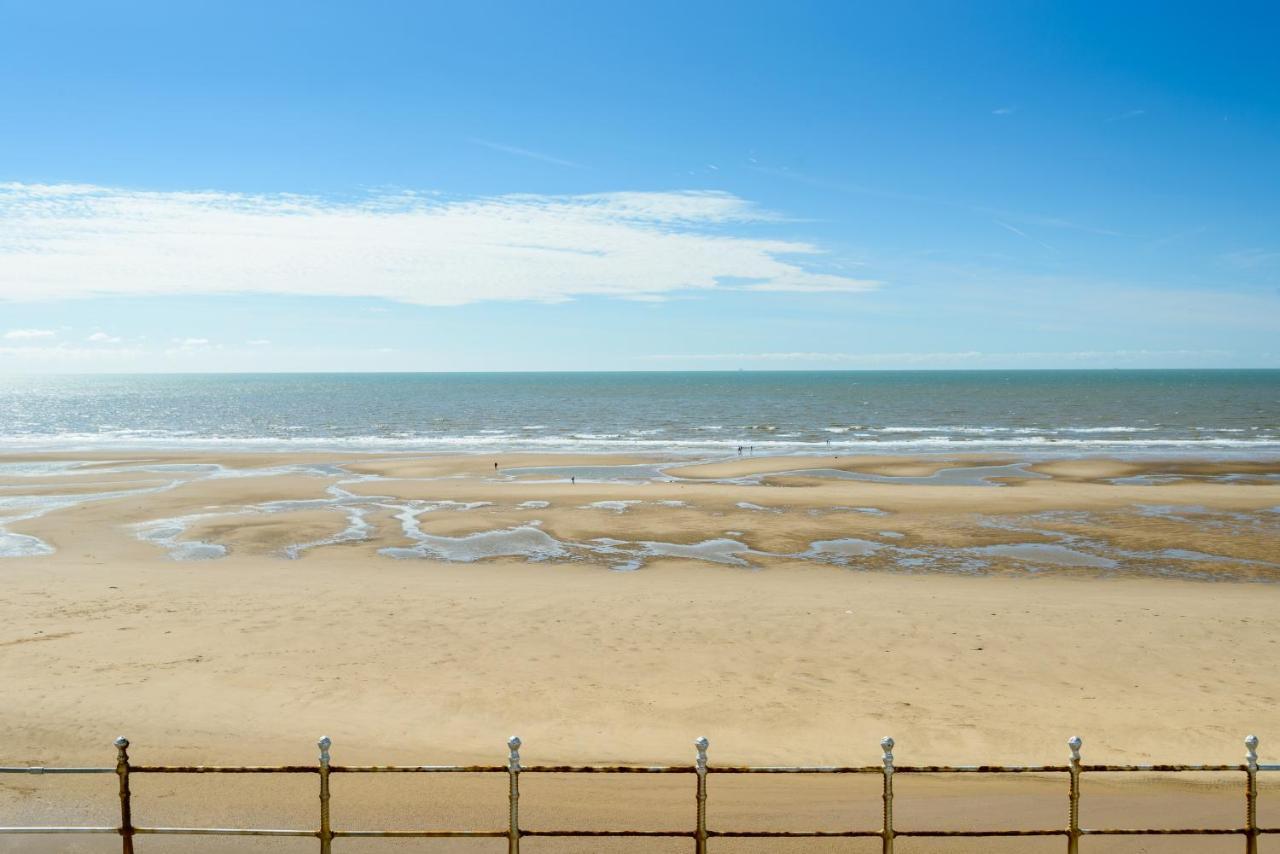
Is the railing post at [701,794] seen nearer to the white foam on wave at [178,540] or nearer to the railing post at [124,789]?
the railing post at [124,789]

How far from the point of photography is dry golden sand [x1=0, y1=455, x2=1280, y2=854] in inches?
329

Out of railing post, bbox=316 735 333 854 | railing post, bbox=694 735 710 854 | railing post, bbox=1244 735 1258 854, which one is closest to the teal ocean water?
railing post, bbox=1244 735 1258 854

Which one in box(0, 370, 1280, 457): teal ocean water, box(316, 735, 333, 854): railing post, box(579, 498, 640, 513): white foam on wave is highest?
box(0, 370, 1280, 457): teal ocean water

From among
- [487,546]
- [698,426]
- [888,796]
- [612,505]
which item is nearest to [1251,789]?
[888,796]

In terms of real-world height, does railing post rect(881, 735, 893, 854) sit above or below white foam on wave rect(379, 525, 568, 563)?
above

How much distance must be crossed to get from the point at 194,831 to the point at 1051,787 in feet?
25.9

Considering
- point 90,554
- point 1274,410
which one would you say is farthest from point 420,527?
point 1274,410

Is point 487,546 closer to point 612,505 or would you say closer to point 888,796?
point 612,505

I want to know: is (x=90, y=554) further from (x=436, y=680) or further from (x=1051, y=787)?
(x=1051, y=787)

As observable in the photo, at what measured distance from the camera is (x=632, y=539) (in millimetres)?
24594

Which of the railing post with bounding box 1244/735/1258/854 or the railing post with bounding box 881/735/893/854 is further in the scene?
the railing post with bounding box 881/735/893/854

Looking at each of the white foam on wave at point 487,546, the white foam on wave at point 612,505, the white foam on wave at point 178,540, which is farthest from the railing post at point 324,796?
the white foam on wave at point 612,505

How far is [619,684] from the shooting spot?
12.2m

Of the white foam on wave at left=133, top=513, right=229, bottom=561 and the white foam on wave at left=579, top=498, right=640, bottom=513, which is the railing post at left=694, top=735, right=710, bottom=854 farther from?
the white foam on wave at left=579, top=498, right=640, bottom=513
